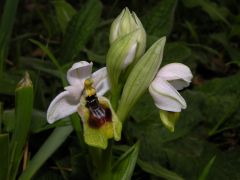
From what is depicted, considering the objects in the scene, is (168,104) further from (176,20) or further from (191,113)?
(176,20)

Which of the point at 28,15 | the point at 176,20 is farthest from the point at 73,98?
the point at 28,15

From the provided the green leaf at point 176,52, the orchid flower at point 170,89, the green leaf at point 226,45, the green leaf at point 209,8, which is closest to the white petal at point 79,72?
the orchid flower at point 170,89

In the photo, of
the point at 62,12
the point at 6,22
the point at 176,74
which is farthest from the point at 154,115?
the point at 62,12

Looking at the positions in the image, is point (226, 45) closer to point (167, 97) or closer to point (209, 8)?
point (209, 8)

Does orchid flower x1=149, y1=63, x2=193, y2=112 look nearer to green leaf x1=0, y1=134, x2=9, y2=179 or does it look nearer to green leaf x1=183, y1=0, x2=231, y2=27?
green leaf x1=0, y1=134, x2=9, y2=179

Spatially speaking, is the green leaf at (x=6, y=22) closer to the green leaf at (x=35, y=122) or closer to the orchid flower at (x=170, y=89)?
the green leaf at (x=35, y=122)

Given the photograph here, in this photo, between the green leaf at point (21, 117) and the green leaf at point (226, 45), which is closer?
the green leaf at point (21, 117)

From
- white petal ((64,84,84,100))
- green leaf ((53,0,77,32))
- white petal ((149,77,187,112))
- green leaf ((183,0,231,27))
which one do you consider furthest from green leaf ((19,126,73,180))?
green leaf ((183,0,231,27))
